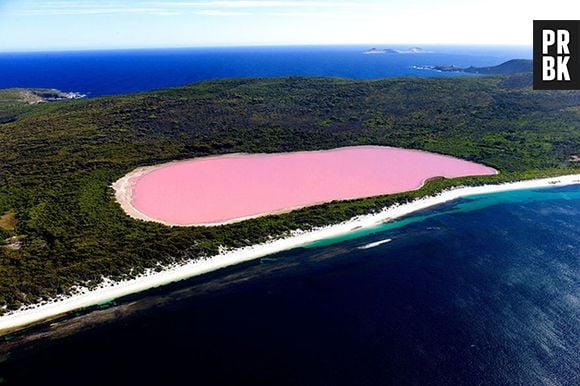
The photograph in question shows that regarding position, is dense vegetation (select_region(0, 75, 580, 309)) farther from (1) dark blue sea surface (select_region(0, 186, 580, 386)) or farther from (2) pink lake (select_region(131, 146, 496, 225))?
(1) dark blue sea surface (select_region(0, 186, 580, 386))

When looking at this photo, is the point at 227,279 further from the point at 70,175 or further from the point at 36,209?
the point at 70,175

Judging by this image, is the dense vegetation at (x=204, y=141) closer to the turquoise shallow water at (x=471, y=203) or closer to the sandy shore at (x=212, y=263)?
the sandy shore at (x=212, y=263)

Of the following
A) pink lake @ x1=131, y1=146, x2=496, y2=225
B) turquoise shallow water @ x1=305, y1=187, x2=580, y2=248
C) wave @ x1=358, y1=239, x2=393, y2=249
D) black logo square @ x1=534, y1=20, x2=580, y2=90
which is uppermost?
black logo square @ x1=534, y1=20, x2=580, y2=90

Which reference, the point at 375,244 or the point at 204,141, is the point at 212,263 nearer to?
the point at 375,244

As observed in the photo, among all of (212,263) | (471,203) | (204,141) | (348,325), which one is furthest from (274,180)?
(348,325)

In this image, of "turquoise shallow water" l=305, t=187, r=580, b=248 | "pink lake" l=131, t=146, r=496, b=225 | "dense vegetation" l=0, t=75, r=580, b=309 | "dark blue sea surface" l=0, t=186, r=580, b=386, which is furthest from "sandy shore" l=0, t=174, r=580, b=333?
"pink lake" l=131, t=146, r=496, b=225

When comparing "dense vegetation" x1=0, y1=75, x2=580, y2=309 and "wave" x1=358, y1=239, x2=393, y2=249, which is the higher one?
"dense vegetation" x1=0, y1=75, x2=580, y2=309
